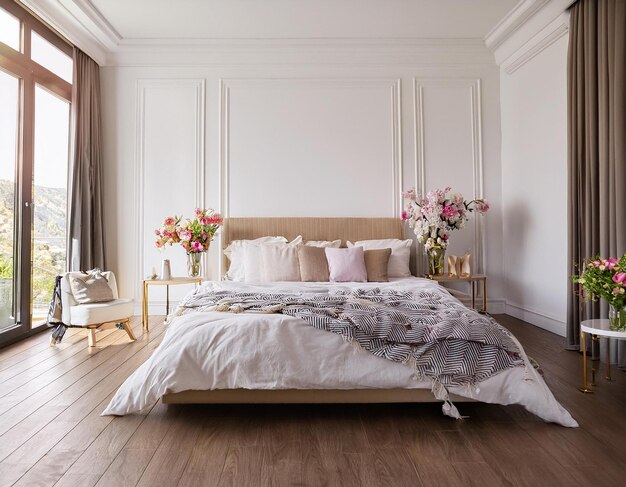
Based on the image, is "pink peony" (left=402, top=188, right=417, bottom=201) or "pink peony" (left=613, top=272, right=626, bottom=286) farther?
"pink peony" (left=402, top=188, right=417, bottom=201)

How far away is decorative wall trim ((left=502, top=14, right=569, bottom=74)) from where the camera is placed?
4145 mm

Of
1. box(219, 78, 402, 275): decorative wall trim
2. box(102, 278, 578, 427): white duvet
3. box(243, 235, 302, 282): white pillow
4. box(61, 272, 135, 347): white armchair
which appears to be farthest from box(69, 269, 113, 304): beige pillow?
box(102, 278, 578, 427): white duvet

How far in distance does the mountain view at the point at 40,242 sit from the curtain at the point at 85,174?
142mm

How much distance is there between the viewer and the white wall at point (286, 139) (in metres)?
5.36

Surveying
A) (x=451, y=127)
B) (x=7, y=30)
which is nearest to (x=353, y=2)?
(x=451, y=127)

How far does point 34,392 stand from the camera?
284cm

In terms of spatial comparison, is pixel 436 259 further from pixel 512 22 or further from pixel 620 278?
pixel 512 22

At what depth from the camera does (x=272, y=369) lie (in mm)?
2391

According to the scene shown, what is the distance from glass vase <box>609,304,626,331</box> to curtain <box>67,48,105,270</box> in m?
4.71

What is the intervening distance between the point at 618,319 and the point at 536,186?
2.30 meters

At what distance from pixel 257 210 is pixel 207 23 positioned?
2055 mm

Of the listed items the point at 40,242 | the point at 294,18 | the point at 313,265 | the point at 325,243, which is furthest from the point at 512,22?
the point at 40,242

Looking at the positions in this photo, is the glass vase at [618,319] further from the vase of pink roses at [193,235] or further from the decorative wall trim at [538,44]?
the vase of pink roses at [193,235]

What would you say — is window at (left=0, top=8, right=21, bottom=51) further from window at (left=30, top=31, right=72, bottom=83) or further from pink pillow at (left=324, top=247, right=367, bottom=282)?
pink pillow at (left=324, top=247, right=367, bottom=282)
